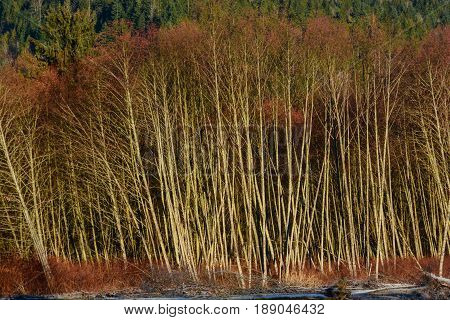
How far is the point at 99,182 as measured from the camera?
21.2 m

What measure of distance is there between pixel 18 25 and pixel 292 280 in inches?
3800

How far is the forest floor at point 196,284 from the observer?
46.1 ft

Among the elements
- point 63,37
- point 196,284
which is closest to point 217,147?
point 196,284

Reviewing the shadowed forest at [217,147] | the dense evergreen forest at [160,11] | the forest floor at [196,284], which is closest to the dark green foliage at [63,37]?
the shadowed forest at [217,147]

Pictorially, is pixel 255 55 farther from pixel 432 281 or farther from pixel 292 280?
pixel 432 281

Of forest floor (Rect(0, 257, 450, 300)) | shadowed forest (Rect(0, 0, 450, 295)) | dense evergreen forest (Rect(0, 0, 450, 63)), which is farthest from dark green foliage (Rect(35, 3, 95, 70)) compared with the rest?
dense evergreen forest (Rect(0, 0, 450, 63))

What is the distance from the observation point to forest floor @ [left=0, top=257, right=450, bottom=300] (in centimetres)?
1404

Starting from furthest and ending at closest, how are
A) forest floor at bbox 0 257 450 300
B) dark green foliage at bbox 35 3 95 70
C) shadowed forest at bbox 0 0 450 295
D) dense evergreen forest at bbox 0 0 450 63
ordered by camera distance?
dense evergreen forest at bbox 0 0 450 63 → dark green foliage at bbox 35 3 95 70 → shadowed forest at bbox 0 0 450 295 → forest floor at bbox 0 257 450 300

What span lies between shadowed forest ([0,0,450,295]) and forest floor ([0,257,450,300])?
6.5 inches

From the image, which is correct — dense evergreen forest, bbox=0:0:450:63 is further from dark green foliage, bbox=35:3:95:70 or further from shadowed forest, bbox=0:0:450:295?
shadowed forest, bbox=0:0:450:295

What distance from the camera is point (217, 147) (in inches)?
776

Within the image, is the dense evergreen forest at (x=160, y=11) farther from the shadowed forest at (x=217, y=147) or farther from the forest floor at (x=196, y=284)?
the forest floor at (x=196, y=284)

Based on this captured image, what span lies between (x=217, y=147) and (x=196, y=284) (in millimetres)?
4738

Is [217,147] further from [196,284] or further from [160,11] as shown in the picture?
[160,11]
